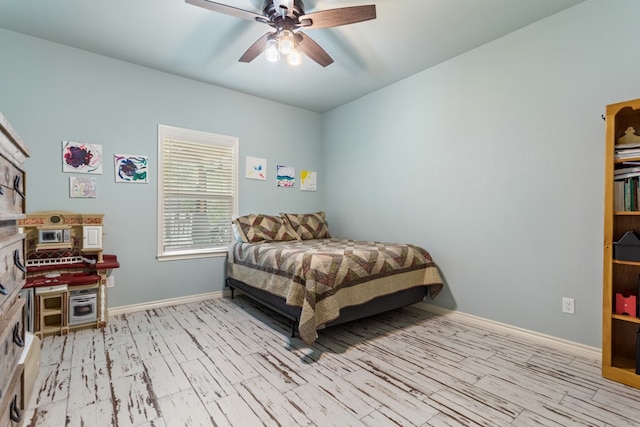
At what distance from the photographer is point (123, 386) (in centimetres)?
180

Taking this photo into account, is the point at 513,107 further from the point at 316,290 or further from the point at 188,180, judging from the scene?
the point at 188,180

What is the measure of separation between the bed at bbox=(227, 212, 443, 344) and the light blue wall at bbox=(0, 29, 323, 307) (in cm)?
62

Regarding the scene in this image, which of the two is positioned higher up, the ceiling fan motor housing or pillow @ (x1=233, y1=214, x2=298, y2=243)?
the ceiling fan motor housing

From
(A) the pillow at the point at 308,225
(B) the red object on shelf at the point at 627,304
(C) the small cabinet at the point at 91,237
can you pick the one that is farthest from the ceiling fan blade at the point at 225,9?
(B) the red object on shelf at the point at 627,304

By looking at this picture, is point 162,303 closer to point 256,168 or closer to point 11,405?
point 256,168

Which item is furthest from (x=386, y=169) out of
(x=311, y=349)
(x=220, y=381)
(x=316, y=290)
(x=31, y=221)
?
(x=31, y=221)

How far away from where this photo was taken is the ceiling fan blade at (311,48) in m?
2.24

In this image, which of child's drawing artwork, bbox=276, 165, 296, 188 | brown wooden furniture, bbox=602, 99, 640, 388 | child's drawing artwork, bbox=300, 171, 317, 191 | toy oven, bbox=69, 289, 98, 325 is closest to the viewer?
brown wooden furniture, bbox=602, 99, 640, 388

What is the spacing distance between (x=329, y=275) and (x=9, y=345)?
1.71 meters

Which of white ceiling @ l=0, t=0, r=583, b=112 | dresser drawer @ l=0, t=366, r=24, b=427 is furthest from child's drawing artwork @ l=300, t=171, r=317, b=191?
dresser drawer @ l=0, t=366, r=24, b=427

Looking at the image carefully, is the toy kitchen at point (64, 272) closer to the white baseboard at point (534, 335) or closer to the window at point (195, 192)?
the window at point (195, 192)

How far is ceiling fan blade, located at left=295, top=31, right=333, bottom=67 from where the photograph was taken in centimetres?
224

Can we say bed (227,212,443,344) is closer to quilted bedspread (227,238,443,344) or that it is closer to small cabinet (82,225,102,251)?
quilted bedspread (227,238,443,344)

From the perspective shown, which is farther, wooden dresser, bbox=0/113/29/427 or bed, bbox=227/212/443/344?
bed, bbox=227/212/443/344
